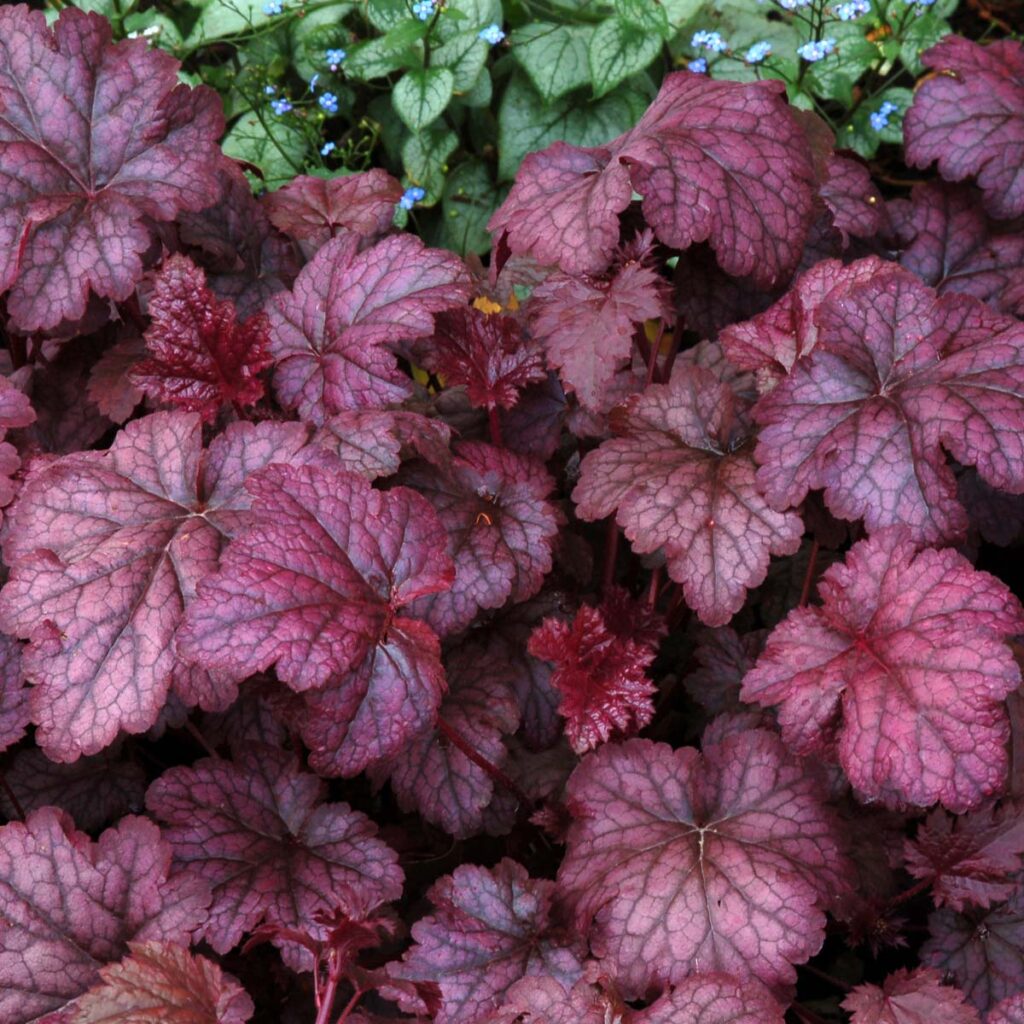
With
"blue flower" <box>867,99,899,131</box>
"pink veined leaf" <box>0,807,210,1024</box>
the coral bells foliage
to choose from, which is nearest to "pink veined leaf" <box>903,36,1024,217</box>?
the coral bells foliage

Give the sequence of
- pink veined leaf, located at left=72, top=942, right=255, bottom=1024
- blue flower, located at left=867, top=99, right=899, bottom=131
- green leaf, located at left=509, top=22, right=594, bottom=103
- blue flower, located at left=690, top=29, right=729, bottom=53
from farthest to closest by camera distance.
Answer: green leaf, located at left=509, top=22, right=594, bottom=103 < blue flower, located at left=867, top=99, right=899, bottom=131 < blue flower, located at left=690, top=29, right=729, bottom=53 < pink veined leaf, located at left=72, top=942, right=255, bottom=1024

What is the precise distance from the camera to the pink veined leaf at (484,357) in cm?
184

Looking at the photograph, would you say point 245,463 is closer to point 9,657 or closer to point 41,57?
point 9,657

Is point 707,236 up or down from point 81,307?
up

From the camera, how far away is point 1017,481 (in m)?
1.56

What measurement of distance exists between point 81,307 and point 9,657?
1.82ft

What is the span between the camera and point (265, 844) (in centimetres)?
165

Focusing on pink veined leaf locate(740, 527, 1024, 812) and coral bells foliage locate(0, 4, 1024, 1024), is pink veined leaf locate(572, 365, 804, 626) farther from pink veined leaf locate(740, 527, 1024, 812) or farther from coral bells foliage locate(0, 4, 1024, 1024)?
pink veined leaf locate(740, 527, 1024, 812)

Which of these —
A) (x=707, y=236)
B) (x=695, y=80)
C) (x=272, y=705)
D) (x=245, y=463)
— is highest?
(x=695, y=80)

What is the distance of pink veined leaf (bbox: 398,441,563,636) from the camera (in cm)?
168

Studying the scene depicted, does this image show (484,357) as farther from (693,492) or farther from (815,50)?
(815,50)

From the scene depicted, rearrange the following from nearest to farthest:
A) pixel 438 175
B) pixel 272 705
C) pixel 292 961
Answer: pixel 292 961
pixel 272 705
pixel 438 175

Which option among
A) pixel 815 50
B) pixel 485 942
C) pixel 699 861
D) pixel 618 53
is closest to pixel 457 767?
pixel 485 942

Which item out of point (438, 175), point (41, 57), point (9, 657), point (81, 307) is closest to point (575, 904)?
point (9, 657)
